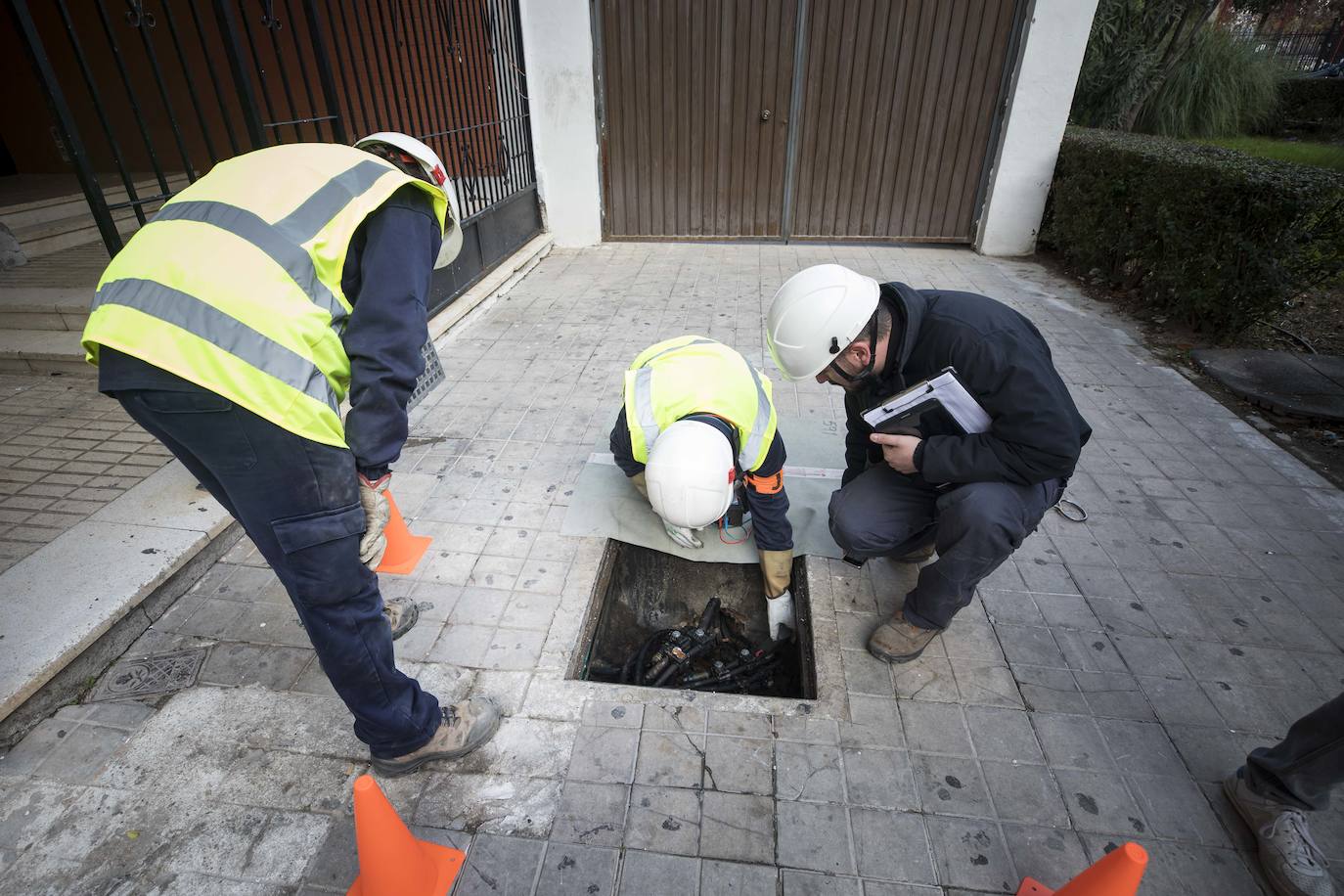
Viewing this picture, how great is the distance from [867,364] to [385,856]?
6.98ft

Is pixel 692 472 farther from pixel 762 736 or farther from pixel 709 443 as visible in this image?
pixel 762 736

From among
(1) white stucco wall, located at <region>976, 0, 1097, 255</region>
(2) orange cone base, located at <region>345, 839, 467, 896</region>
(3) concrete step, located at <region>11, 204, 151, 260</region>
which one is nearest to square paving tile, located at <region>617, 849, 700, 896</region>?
(2) orange cone base, located at <region>345, 839, 467, 896</region>

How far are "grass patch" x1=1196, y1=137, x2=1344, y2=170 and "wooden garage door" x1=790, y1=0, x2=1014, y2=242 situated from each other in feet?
14.4

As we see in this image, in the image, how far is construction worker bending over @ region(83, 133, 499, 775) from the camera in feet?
4.59

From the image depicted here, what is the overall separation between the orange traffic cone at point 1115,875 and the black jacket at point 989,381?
3.77 ft

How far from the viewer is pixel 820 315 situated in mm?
2248

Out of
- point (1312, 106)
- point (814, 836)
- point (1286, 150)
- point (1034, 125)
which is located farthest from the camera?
point (1312, 106)

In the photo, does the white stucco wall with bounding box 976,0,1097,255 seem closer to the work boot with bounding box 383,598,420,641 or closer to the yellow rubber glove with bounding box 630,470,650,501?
the yellow rubber glove with bounding box 630,470,650,501

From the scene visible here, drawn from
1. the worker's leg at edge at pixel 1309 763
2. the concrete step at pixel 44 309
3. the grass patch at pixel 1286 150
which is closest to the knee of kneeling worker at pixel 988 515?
the worker's leg at edge at pixel 1309 763

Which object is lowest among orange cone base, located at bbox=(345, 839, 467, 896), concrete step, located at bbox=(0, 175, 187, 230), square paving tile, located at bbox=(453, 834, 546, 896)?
square paving tile, located at bbox=(453, 834, 546, 896)

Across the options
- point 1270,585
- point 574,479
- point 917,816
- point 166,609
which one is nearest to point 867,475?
point 917,816

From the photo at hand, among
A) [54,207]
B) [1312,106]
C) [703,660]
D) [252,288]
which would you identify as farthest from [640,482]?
[1312,106]

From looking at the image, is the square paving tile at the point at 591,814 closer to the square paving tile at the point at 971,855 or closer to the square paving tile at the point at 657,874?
the square paving tile at the point at 657,874

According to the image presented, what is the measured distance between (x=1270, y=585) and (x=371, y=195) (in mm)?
3859
